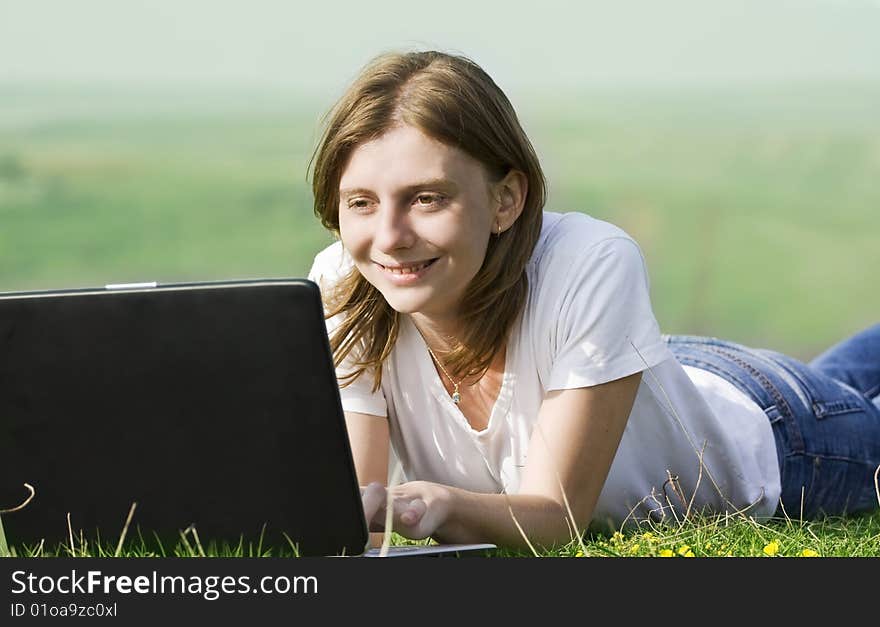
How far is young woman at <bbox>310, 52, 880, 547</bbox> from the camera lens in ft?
9.12

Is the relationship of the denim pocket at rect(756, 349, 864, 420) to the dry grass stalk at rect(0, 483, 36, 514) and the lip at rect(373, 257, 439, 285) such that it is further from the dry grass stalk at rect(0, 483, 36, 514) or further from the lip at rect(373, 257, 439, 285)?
the dry grass stalk at rect(0, 483, 36, 514)

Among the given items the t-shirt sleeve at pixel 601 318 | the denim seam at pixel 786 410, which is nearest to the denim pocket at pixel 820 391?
the denim seam at pixel 786 410

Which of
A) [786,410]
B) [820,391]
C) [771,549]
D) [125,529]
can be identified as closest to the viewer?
[125,529]

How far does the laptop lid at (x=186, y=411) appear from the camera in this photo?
2039mm

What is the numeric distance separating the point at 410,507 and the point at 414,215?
2.31ft

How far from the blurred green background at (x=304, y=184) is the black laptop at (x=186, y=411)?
18461 mm

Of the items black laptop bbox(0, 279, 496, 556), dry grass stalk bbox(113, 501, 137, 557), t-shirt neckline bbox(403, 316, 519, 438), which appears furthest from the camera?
t-shirt neckline bbox(403, 316, 519, 438)

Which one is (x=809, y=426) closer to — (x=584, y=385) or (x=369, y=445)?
(x=584, y=385)

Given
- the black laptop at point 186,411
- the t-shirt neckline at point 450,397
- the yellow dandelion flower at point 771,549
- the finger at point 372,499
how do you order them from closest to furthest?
the black laptop at point 186,411, the finger at point 372,499, the yellow dandelion flower at point 771,549, the t-shirt neckline at point 450,397

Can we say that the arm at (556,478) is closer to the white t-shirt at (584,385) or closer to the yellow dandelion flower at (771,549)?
the white t-shirt at (584,385)

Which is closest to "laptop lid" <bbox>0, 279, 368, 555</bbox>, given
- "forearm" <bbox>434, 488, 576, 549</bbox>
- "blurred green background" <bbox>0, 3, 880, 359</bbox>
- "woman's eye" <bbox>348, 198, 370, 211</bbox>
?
"forearm" <bbox>434, 488, 576, 549</bbox>

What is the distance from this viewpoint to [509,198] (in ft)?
9.82

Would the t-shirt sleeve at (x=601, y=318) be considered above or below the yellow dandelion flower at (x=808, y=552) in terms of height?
above

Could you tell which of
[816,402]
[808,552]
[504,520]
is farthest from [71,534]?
[816,402]
